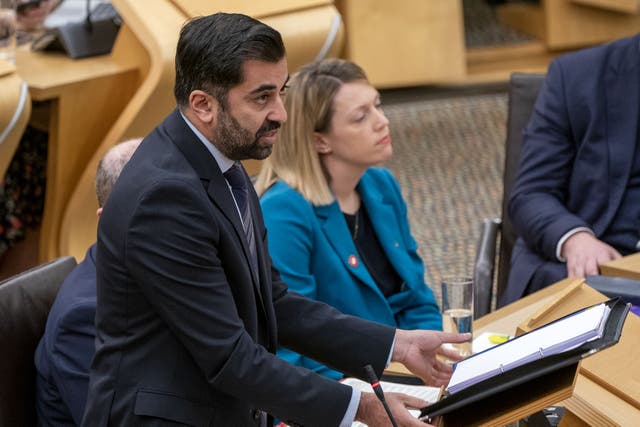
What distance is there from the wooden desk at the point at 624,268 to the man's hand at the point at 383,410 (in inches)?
36.4

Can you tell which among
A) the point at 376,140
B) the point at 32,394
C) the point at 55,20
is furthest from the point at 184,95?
the point at 55,20

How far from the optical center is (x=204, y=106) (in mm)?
1613

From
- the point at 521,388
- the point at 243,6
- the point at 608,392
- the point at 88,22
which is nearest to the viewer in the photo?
the point at 521,388

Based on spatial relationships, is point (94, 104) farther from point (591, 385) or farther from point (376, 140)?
point (591, 385)

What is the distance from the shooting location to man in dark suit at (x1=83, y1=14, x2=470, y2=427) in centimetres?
154

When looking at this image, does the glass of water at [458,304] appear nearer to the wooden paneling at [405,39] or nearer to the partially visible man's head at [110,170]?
the partially visible man's head at [110,170]

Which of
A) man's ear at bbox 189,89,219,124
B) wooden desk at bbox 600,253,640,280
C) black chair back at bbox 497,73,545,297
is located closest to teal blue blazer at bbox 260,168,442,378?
wooden desk at bbox 600,253,640,280

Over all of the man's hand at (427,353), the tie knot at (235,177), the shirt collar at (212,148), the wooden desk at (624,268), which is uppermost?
the shirt collar at (212,148)

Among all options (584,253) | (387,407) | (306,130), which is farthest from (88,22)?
(387,407)

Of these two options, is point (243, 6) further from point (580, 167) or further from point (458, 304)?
point (458, 304)

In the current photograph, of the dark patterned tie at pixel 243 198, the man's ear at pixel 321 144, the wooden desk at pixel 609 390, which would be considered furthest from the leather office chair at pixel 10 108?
the wooden desk at pixel 609 390

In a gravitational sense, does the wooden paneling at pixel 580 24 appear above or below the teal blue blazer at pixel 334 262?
below

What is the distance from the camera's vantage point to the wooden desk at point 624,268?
2375 mm

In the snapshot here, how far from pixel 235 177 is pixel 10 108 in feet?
5.16
